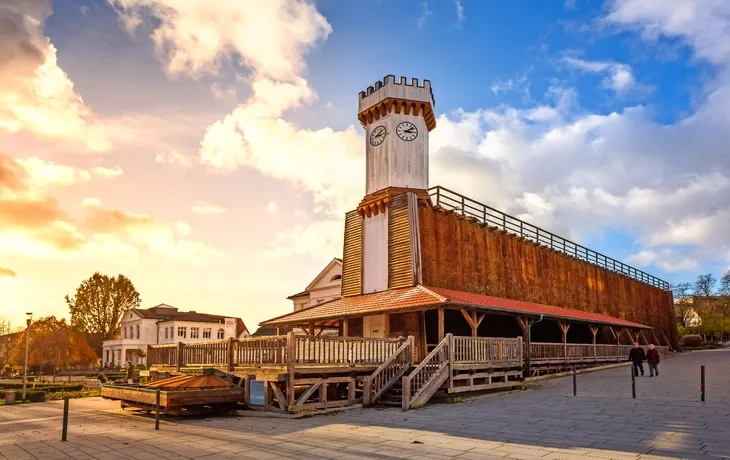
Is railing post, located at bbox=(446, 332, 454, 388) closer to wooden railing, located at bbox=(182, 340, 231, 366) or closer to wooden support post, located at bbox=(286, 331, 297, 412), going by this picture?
wooden support post, located at bbox=(286, 331, 297, 412)

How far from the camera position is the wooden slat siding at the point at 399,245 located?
86.0 ft

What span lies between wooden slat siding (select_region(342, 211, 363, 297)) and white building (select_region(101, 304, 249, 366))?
42.8 meters

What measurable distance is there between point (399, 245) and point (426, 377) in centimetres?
973

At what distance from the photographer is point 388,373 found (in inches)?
715

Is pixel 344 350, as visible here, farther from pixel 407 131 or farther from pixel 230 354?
pixel 407 131

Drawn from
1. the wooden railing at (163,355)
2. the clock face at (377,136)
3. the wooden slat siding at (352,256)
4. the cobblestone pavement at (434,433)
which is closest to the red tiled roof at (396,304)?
the wooden slat siding at (352,256)

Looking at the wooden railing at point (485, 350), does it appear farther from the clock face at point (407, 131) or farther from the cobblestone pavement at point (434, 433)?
the clock face at point (407, 131)

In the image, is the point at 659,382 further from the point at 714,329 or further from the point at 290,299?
the point at 714,329

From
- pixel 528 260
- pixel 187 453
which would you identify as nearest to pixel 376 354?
pixel 187 453

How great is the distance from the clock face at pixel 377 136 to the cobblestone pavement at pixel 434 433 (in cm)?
1629

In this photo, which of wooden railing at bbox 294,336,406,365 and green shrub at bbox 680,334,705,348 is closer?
wooden railing at bbox 294,336,406,365

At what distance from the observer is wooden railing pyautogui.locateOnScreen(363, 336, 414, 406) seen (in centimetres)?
1727

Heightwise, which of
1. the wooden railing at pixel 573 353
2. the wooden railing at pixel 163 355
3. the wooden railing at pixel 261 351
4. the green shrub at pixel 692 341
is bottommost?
the green shrub at pixel 692 341

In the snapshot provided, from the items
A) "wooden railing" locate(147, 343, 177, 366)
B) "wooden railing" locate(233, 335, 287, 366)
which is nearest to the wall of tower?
"wooden railing" locate(147, 343, 177, 366)
